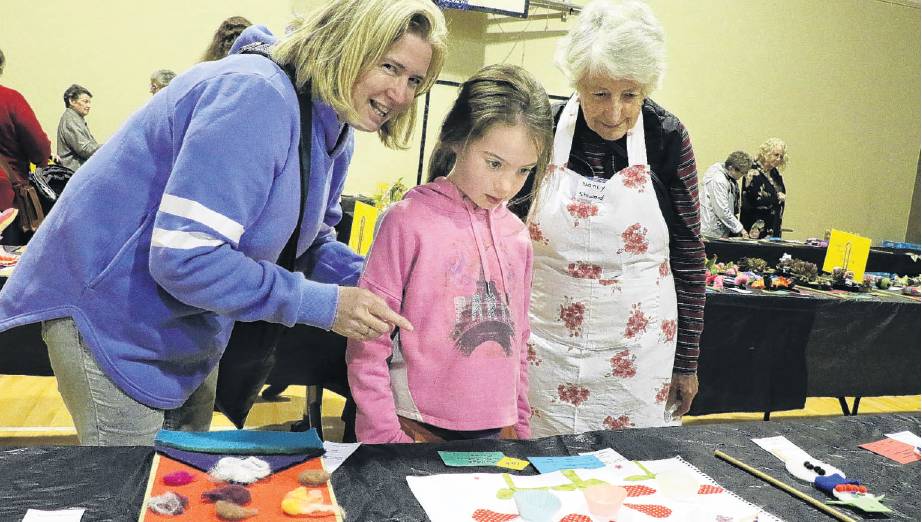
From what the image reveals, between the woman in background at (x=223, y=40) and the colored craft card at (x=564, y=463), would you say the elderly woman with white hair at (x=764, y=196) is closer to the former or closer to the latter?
the woman in background at (x=223, y=40)

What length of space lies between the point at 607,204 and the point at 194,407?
938mm

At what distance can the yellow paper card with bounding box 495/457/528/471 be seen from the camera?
44.7 inches

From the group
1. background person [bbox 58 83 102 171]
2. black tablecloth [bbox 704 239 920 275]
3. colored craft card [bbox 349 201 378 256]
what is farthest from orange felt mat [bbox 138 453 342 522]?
background person [bbox 58 83 102 171]

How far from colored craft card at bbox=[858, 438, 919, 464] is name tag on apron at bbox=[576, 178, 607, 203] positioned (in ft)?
2.31

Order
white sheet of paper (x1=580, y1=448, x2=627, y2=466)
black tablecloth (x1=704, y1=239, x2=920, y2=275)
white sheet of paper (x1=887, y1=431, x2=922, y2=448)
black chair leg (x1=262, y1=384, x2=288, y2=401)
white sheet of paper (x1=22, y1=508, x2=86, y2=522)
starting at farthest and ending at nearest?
black tablecloth (x1=704, y1=239, x2=920, y2=275) < black chair leg (x1=262, y1=384, x2=288, y2=401) < white sheet of paper (x1=887, y1=431, x2=922, y2=448) < white sheet of paper (x1=580, y1=448, x2=627, y2=466) < white sheet of paper (x1=22, y1=508, x2=86, y2=522)

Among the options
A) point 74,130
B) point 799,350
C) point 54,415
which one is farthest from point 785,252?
point 74,130

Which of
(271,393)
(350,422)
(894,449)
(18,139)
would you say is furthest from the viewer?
(18,139)

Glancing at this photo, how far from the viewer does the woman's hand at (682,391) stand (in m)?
1.79

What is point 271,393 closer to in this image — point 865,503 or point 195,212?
point 195,212

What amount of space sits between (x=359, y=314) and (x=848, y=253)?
320 cm

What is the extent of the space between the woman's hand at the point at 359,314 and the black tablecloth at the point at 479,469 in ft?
0.62

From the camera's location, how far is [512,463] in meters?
1.15

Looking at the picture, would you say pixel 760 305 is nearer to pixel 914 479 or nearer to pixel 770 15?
pixel 914 479

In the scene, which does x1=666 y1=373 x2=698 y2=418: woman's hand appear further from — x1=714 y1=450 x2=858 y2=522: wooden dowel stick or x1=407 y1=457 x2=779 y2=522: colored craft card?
x1=407 y1=457 x2=779 y2=522: colored craft card
